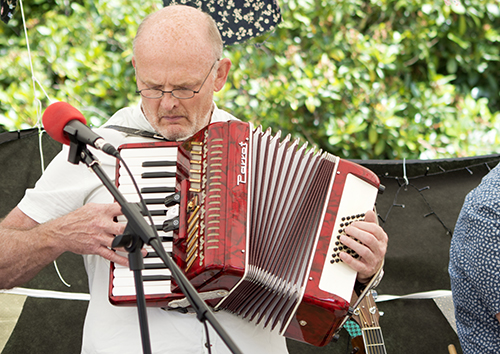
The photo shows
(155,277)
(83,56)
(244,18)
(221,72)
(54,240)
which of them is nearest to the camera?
(155,277)

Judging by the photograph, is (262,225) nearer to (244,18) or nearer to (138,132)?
(138,132)

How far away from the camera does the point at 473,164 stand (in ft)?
8.66

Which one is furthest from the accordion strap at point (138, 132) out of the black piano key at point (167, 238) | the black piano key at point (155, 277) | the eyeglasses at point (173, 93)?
the black piano key at point (155, 277)

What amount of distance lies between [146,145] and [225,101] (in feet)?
6.82

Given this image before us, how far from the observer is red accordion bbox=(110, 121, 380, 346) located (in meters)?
1.29

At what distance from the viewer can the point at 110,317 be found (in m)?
1.50

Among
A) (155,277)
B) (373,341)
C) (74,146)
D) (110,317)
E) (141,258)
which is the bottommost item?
(373,341)

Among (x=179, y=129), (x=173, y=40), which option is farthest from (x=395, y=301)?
(x=173, y=40)

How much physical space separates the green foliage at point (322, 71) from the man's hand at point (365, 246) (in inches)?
77.6

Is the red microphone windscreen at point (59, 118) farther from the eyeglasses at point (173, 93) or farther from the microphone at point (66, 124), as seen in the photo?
the eyeglasses at point (173, 93)

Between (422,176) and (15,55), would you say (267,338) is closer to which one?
(422,176)

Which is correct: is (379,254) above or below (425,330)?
above

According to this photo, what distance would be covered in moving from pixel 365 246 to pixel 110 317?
0.81m

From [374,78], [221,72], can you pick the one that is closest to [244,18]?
[221,72]
